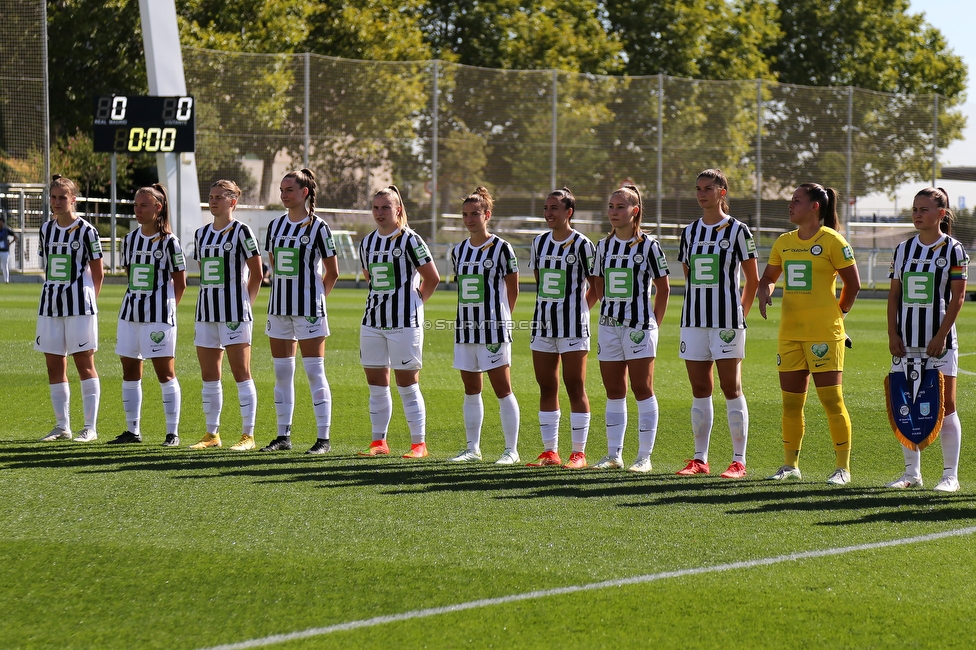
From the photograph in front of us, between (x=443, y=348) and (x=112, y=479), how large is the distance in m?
9.10

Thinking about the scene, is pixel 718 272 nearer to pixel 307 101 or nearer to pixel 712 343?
pixel 712 343

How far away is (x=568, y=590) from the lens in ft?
16.1

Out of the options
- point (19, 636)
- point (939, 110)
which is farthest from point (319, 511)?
point (939, 110)

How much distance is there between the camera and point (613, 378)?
754cm

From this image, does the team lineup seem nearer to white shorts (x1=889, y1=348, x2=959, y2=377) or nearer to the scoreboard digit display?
white shorts (x1=889, y1=348, x2=959, y2=377)

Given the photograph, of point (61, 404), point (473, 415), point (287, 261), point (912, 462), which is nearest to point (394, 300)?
point (287, 261)

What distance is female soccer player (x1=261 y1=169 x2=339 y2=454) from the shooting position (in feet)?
26.4

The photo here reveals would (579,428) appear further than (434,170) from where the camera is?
No

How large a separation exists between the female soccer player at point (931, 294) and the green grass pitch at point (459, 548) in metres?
0.70

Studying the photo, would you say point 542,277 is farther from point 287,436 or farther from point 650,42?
point 650,42

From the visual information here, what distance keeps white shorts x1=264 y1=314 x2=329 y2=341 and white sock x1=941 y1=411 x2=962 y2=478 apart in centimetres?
389

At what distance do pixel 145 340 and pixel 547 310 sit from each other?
2.84 meters

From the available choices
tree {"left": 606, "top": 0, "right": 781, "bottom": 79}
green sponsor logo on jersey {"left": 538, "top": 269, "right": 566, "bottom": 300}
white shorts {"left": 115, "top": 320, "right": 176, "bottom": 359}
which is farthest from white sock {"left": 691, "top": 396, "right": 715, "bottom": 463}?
tree {"left": 606, "top": 0, "right": 781, "bottom": 79}

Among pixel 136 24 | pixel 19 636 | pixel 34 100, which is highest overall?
pixel 136 24
